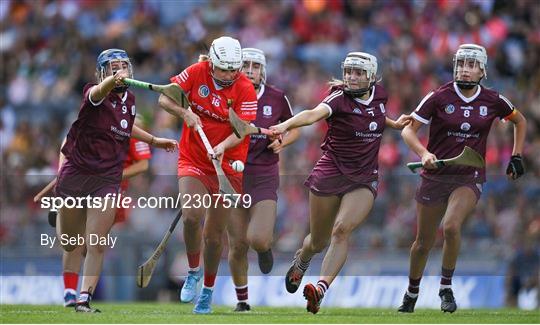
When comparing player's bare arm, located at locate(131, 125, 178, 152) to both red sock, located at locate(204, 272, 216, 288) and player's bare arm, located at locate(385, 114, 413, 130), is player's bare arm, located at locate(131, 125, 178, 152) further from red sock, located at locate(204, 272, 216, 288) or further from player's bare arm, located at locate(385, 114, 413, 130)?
player's bare arm, located at locate(385, 114, 413, 130)

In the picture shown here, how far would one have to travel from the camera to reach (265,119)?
1428 cm

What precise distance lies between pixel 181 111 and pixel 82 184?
135 centimetres

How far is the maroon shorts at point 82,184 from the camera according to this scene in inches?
524

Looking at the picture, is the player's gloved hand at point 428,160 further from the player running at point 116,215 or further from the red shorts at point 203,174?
the player running at point 116,215

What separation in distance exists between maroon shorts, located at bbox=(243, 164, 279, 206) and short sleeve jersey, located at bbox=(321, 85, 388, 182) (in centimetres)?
97

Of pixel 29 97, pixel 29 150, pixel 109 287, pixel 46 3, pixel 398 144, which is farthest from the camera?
pixel 46 3

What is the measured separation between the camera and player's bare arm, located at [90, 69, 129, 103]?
12555 mm

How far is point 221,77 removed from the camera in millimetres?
12789

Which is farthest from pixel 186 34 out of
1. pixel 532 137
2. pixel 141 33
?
pixel 532 137

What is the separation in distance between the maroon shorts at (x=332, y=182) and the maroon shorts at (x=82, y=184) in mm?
1932

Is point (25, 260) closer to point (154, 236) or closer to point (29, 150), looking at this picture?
point (154, 236)

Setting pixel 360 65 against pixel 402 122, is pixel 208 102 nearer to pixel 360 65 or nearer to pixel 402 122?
pixel 360 65

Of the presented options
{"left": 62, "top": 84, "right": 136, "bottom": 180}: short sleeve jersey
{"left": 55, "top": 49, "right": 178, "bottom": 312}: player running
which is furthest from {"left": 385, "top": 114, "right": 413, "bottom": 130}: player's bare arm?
{"left": 62, "top": 84, "right": 136, "bottom": 180}: short sleeve jersey

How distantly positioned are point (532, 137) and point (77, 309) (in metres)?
8.30
